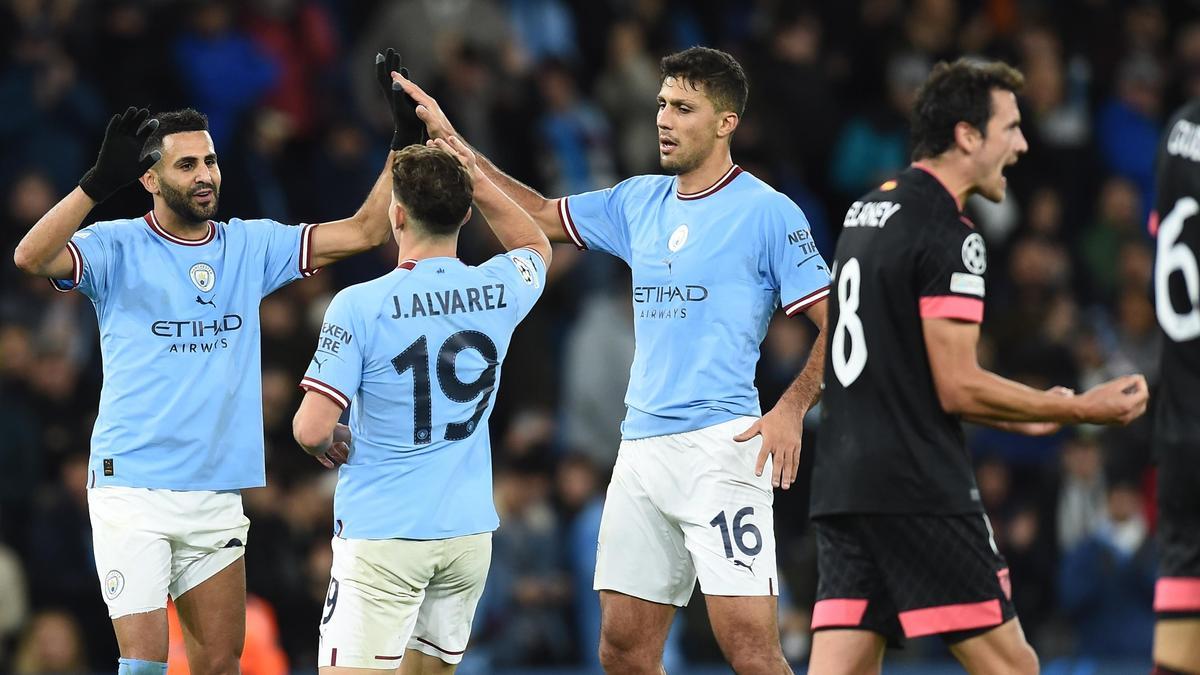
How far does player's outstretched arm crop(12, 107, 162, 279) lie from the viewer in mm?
7098

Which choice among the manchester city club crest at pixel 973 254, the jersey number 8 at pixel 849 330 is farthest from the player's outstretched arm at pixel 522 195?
the manchester city club crest at pixel 973 254

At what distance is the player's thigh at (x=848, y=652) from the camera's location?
631 cm

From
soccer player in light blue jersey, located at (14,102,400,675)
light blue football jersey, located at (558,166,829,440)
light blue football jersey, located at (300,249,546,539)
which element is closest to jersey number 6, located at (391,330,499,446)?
light blue football jersey, located at (300,249,546,539)

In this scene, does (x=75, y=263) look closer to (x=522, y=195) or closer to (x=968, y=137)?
(x=522, y=195)

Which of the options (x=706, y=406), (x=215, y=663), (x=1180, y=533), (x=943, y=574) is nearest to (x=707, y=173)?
(x=706, y=406)

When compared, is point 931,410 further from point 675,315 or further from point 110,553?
point 110,553

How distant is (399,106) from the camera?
777 cm

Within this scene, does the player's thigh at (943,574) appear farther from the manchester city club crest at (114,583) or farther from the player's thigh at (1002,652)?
the manchester city club crest at (114,583)

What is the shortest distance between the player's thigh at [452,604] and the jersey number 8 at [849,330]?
5.25 ft

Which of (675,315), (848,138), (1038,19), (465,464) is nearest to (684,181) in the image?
(675,315)

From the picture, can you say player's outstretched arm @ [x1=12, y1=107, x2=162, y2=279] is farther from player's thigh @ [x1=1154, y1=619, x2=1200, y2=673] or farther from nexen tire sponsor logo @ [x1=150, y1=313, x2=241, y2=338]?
player's thigh @ [x1=1154, y1=619, x2=1200, y2=673]

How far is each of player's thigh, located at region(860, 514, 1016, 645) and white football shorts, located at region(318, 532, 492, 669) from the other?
168 centimetres

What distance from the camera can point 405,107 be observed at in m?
7.79

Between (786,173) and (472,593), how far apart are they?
338 inches
